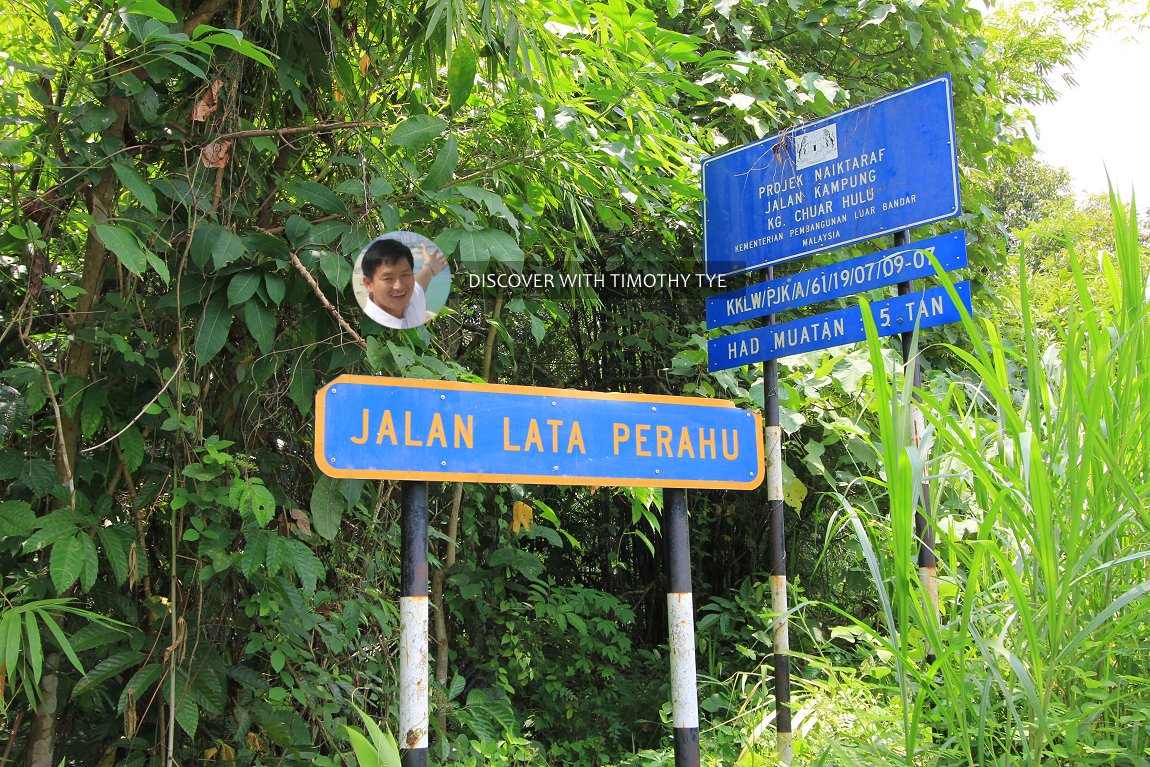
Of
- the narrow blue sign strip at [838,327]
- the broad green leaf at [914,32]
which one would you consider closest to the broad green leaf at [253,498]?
the narrow blue sign strip at [838,327]

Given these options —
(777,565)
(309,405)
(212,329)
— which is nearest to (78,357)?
(212,329)

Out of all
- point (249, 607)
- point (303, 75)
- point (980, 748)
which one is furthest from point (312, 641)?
point (980, 748)

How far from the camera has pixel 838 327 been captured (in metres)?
2.75

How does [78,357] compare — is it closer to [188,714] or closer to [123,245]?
[123,245]

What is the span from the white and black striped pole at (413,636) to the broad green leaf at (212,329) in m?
0.77

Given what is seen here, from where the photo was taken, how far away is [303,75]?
2.57 metres

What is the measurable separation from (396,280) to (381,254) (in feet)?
0.24

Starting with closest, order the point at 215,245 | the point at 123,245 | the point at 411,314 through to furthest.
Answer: the point at 123,245 → the point at 215,245 → the point at 411,314

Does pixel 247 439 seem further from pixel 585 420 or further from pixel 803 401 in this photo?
pixel 803 401

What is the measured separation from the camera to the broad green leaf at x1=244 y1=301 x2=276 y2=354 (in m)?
2.30

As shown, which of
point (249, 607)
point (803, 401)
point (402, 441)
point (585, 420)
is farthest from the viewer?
point (803, 401)

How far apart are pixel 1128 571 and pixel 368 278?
177cm

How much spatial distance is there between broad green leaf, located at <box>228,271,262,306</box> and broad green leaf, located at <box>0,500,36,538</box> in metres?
0.65

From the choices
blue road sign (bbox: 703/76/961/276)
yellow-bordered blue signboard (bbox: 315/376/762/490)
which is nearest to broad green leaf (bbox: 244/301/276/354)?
yellow-bordered blue signboard (bbox: 315/376/762/490)
